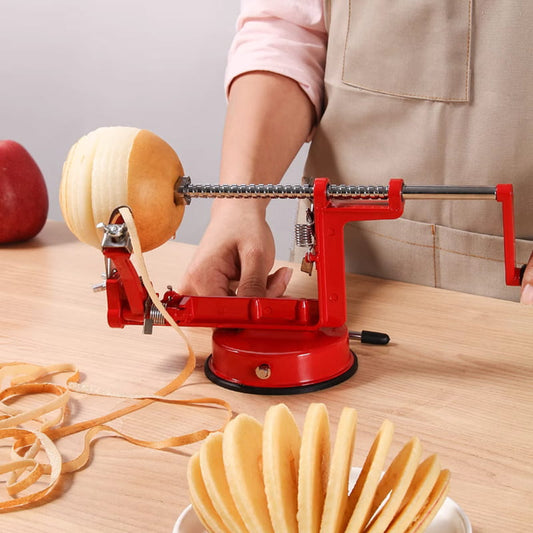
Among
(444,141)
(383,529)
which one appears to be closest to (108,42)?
(444,141)

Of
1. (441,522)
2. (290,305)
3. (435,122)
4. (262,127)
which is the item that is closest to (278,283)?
(290,305)

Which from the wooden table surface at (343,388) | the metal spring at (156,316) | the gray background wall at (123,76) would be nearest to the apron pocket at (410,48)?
the wooden table surface at (343,388)

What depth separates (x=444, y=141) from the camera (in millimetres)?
1344

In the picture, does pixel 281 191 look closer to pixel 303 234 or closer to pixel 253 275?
pixel 303 234

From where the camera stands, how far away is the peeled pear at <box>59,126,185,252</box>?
897mm

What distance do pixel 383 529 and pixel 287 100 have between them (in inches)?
40.7

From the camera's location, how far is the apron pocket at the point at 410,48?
4.26 ft

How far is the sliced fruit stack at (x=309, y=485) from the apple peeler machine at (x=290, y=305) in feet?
1.14

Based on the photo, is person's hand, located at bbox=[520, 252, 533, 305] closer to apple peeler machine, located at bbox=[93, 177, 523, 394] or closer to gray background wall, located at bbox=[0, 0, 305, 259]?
apple peeler machine, located at bbox=[93, 177, 523, 394]

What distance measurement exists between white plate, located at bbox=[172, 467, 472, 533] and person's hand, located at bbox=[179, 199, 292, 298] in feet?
1.79

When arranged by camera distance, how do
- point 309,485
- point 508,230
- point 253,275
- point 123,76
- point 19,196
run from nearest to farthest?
point 309,485, point 508,230, point 253,275, point 19,196, point 123,76

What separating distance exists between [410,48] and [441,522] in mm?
976

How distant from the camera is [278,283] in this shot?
3.82ft

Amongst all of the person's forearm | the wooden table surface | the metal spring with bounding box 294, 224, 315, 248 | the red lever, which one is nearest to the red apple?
the wooden table surface
